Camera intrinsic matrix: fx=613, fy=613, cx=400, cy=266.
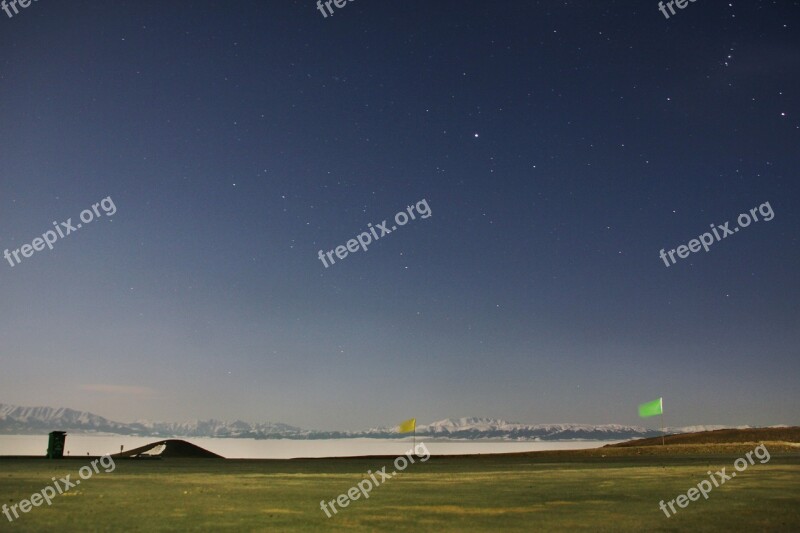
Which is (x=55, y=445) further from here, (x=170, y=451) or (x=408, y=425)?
(x=408, y=425)

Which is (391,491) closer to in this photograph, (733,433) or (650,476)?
(650,476)

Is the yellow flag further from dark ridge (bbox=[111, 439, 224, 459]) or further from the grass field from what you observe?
the grass field

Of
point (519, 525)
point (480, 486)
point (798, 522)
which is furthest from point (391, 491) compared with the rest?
point (798, 522)

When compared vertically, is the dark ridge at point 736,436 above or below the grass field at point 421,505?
below

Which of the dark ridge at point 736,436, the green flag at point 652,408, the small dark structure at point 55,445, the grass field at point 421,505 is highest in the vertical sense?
the small dark structure at point 55,445

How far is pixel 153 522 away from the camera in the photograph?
29.9 feet

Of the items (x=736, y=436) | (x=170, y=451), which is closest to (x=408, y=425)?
(x=170, y=451)

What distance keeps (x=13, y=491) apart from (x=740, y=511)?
14486mm

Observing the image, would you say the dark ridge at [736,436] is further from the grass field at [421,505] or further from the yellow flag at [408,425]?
the grass field at [421,505]

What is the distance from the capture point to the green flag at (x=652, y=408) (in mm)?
47869

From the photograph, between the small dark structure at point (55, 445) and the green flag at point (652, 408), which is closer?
the small dark structure at point (55, 445)

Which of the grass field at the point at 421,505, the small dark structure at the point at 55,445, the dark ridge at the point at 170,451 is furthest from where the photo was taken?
the dark ridge at the point at 170,451

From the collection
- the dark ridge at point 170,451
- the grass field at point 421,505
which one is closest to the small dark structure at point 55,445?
the dark ridge at point 170,451

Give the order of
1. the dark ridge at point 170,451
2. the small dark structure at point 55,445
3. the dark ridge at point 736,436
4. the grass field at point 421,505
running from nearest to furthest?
the grass field at point 421,505 → the small dark structure at point 55,445 → the dark ridge at point 170,451 → the dark ridge at point 736,436
